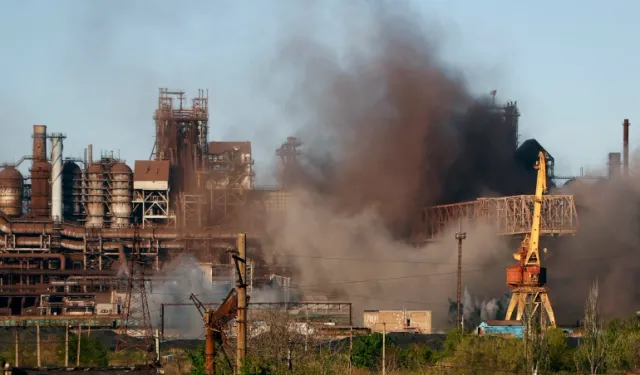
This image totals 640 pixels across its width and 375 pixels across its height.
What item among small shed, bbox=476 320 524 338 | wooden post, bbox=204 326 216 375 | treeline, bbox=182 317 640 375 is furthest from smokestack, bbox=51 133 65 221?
wooden post, bbox=204 326 216 375

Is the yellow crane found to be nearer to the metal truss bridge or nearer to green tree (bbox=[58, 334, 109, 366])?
the metal truss bridge

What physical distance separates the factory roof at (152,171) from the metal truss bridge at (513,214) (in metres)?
28.3

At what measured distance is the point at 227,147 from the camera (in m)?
132

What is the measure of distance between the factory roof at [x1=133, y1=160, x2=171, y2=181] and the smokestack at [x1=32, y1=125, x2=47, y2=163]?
29.4 feet

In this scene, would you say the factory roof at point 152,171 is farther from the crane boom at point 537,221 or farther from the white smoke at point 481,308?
the crane boom at point 537,221

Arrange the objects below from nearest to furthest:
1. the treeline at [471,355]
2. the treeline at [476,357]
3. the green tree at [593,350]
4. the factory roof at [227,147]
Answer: the treeline at [476,357] < the treeline at [471,355] < the green tree at [593,350] < the factory roof at [227,147]

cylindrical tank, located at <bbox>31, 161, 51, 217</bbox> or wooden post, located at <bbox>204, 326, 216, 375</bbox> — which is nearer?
wooden post, located at <bbox>204, 326, 216, 375</bbox>

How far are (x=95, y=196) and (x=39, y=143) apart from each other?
291 inches

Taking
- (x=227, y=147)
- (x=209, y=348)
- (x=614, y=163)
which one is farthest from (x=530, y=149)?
(x=209, y=348)

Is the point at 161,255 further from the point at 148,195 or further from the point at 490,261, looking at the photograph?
the point at 490,261

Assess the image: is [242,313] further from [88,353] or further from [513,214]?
[513,214]

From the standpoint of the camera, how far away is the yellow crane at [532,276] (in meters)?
90.7

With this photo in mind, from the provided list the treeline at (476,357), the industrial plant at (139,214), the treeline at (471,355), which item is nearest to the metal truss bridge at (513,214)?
the industrial plant at (139,214)

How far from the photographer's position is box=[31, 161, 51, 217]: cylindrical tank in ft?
414
